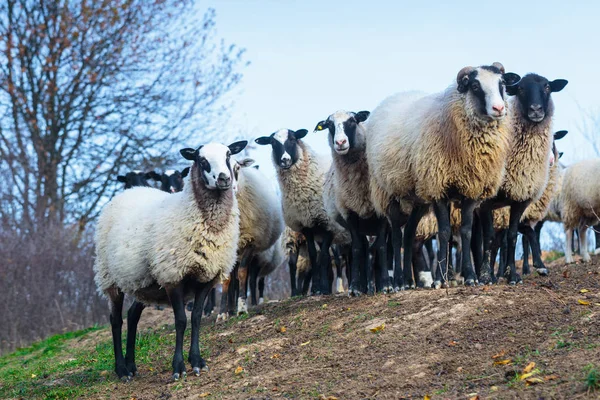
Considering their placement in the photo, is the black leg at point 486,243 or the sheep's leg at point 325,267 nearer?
the black leg at point 486,243

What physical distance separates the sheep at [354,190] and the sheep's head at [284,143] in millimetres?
1089

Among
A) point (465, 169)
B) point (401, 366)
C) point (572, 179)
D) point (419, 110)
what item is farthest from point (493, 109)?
point (572, 179)

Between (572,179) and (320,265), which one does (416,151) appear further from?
(572,179)

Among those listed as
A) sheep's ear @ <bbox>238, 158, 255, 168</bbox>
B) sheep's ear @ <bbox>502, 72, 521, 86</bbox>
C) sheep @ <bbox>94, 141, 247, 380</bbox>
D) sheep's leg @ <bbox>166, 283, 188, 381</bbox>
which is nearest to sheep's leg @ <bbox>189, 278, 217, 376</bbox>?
sheep @ <bbox>94, 141, 247, 380</bbox>

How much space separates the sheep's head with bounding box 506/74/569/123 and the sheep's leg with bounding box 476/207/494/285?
1.46 m

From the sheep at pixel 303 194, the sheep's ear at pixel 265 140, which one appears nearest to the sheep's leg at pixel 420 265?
the sheep at pixel 303 194

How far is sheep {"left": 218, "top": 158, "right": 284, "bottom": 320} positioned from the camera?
13.8 m

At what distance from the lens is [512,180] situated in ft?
37.0

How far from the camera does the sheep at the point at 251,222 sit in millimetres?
13758

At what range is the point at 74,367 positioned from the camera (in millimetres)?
12156

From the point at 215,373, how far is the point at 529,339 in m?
3.43

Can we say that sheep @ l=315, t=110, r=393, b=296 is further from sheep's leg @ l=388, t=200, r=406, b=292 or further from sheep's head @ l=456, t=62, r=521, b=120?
sheep's head @ l=456, t=62, r=521, b=120

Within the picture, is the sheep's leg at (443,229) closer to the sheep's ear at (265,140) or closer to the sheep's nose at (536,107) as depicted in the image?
the sheep's nose at (536,107)

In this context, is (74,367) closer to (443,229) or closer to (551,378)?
(443,229)
